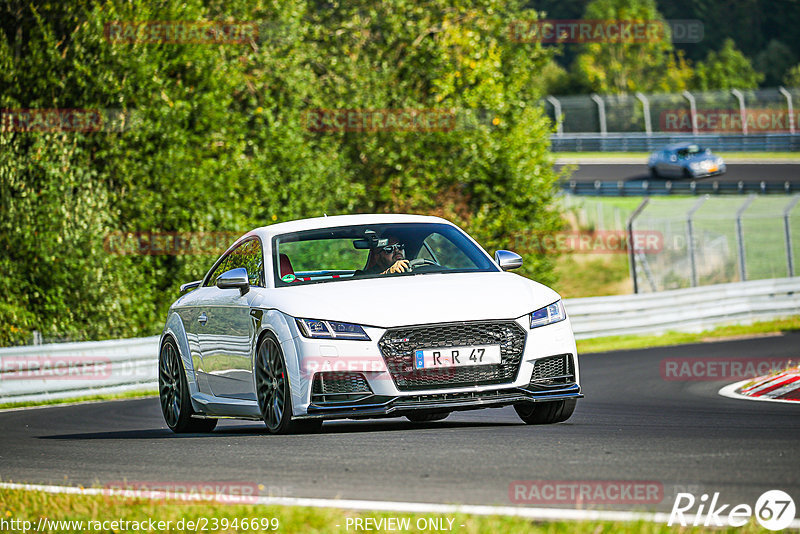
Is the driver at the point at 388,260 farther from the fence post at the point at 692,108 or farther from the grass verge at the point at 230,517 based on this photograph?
the fence post at the point at 692,108

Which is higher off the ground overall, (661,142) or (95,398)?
(95,398)

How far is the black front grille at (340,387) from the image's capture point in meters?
8.34

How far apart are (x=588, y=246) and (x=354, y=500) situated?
38.0m

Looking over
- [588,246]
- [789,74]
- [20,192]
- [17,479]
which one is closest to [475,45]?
[588,246]

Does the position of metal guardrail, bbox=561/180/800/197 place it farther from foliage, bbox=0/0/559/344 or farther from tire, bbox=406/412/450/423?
tire, bbox=406/412/450/423

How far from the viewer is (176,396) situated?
1084cm

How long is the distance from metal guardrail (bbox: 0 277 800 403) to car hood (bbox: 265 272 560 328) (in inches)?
360

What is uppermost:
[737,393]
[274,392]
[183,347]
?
[274,392]

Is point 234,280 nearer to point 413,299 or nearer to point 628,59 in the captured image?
point 413,299

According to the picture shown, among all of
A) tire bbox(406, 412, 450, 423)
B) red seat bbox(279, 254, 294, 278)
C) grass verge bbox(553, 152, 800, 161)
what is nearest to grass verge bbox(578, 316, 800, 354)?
tire bbox(406, 412, 450, 423)

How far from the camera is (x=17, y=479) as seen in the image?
7.75 m

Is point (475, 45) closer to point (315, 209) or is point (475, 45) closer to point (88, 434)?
point (315, 209)

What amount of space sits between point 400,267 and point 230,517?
4264 mm

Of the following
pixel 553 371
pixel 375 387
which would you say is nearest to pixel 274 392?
pixel 375 387
